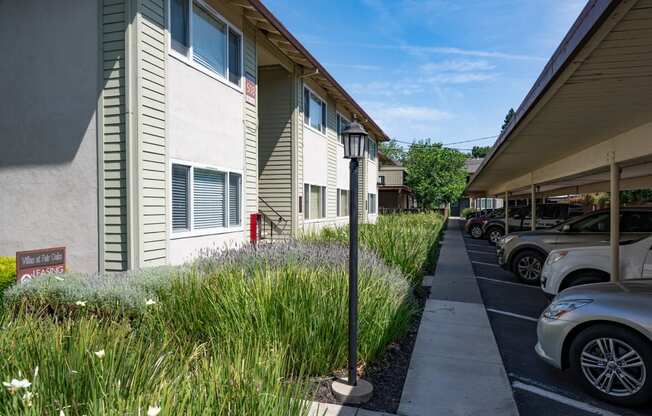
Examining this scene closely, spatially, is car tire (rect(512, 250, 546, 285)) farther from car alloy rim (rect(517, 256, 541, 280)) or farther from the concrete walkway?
the concrete walkway

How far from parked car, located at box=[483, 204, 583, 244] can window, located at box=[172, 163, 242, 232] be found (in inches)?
453

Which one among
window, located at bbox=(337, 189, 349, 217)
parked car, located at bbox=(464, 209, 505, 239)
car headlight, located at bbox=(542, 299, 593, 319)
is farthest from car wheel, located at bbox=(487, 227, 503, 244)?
car headlight, located at bbox=(542, 299, 593, 319)

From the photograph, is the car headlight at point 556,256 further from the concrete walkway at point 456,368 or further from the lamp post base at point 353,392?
the lamp post base at point 353,392

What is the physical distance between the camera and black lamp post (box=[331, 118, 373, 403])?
3.95 metres

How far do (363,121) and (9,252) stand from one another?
15.9 meters

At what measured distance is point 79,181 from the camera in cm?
736

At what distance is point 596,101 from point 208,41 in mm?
7159

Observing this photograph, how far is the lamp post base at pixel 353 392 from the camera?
3.89 m

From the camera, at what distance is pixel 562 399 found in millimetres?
4199

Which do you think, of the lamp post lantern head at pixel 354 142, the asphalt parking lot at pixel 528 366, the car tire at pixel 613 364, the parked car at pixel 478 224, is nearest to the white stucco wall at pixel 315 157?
the asphalt parking lot at pixel 528 366

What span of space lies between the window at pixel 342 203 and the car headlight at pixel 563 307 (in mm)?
14495

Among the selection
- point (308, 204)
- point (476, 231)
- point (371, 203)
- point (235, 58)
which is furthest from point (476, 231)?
point (235, 58)

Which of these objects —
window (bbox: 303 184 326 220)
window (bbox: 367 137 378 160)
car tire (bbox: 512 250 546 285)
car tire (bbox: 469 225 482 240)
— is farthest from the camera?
window (bbox: 367 137 378 160)

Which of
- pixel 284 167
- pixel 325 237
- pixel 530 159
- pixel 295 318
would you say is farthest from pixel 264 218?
pixel 295 318
